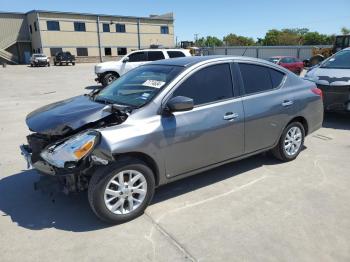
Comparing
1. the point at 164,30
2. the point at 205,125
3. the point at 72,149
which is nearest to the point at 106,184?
the point at 72,149

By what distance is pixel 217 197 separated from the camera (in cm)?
421

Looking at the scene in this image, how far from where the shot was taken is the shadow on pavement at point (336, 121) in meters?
7.68

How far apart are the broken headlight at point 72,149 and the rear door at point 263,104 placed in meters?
2.13

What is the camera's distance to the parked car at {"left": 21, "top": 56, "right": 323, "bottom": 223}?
3457mm

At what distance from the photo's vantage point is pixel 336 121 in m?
8.19

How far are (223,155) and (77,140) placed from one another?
6.17ft

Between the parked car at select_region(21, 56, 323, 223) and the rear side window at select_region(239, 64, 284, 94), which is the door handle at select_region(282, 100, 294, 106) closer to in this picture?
the parked car at select_region(21, 56, 323, 223)

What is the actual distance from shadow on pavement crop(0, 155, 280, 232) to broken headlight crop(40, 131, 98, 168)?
71cm

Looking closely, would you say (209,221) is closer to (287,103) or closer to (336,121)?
(287,103)

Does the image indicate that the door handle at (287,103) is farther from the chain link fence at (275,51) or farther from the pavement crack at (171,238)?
the chain link fence at (275,51)

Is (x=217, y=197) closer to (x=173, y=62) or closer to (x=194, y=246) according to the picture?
(x=194, y=246)

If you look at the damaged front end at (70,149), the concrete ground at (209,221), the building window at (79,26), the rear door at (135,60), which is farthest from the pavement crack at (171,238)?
the building window at (79,26)

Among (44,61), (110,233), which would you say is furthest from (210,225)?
(44,61)

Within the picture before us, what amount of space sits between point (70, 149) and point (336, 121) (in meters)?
6.88
